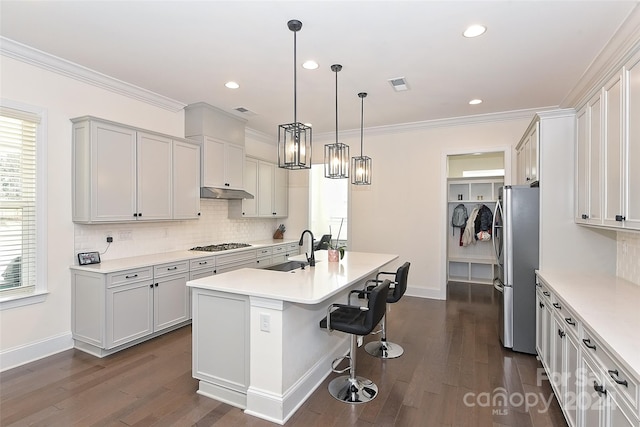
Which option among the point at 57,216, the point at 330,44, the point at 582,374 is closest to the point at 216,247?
the point at 57,216

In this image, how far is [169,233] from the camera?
4.61 m

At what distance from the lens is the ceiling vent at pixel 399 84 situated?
3755 millimetres

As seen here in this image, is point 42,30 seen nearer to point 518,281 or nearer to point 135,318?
point 135,318

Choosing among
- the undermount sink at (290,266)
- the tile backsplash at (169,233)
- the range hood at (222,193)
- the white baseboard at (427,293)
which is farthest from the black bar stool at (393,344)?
the tile backsplash at (169,233)

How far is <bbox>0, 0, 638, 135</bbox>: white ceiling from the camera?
2.46 meters

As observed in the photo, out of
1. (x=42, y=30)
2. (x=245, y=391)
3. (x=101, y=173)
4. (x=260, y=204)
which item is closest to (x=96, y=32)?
(x=42, y=30)

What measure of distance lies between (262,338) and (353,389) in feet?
2.92

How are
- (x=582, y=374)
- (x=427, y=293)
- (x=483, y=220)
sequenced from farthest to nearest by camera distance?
1. (x=483, y=220)
2. (x=427, y=293)
3. (x=582, y=374)

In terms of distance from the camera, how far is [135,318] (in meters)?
3.52

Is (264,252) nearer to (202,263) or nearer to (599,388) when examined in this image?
(202,263)

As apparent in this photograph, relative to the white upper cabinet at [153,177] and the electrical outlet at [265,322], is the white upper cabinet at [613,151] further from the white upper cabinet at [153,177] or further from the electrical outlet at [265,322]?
the white upper cabinet at [153,177]

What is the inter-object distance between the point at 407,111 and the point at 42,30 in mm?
4221

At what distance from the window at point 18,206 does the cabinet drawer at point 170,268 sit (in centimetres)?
102

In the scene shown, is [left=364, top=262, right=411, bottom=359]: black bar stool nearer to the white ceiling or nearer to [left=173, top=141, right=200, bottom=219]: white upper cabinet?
the white ceiling
